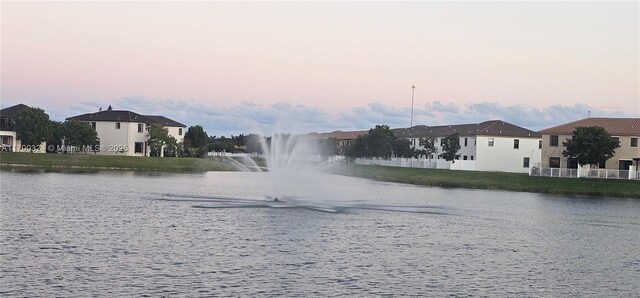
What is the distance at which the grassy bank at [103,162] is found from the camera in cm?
10438

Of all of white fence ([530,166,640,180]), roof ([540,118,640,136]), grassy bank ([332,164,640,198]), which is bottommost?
grassy bank ([332,164,640,198])

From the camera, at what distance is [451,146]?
409ft

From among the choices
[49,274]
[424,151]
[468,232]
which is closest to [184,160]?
[424,151]

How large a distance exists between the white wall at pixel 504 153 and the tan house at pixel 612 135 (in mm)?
16914

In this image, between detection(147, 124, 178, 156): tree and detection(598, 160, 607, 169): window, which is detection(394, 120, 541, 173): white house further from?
detection(147, 124, 178, 156): tree

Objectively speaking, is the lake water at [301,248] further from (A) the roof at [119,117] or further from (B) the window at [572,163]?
(A) the roof at [119,117]

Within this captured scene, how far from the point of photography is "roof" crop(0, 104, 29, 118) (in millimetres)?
125500

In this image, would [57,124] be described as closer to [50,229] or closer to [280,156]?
[280,156]

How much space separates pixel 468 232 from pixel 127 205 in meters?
20.7

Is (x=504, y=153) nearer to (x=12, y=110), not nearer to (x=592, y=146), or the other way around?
(x=592, y=146)

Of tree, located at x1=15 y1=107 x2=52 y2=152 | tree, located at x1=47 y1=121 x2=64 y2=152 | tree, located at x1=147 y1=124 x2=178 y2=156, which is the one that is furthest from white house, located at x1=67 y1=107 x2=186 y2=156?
tree, located at x1=15 y1=107 x2=52 y2=152

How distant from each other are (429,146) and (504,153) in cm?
1538

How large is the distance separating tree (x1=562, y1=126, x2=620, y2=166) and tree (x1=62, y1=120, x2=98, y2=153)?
74.0 m

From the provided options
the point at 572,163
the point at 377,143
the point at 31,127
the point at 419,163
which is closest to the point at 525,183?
the point at 572,163
